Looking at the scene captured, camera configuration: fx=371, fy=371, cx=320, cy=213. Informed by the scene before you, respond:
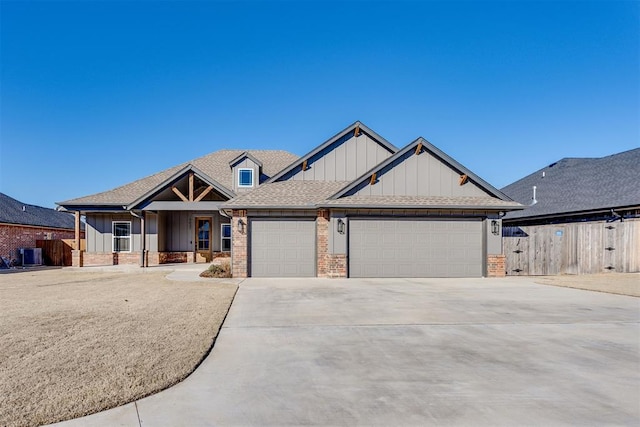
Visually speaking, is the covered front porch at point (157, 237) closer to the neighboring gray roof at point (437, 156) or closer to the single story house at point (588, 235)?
the neighboring gray roof at point (437, 156)

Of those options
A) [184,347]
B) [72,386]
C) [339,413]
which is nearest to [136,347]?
[184,347]

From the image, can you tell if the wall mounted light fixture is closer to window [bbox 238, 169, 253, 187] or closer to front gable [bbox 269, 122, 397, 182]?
front gable [bbox 269, 122, 397, 182]

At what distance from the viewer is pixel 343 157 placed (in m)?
17.5

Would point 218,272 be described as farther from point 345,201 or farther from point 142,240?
point 142,240

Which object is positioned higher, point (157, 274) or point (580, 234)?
point (580, 234)

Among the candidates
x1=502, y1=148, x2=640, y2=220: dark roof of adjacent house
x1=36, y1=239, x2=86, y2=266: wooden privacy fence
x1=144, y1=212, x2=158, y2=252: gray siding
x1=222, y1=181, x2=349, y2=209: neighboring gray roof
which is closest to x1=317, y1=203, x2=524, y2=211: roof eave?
x1=222, y1=181, x2=349, y2=209: neighboring gray roof

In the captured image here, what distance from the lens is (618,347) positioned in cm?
591

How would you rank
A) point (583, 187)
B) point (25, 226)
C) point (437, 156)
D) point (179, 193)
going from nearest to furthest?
point (437, 156) → point (179, 193) → point (583, 187) → point (25, 226)

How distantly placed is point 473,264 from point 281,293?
8502mm

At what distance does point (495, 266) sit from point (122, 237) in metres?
18.7

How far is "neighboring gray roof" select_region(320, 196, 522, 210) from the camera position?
14430 millimetres

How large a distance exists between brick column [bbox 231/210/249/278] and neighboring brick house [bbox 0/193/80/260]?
651 inches

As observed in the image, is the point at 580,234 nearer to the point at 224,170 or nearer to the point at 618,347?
the point at 618,347

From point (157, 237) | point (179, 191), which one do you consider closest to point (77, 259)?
point (157, 237)
